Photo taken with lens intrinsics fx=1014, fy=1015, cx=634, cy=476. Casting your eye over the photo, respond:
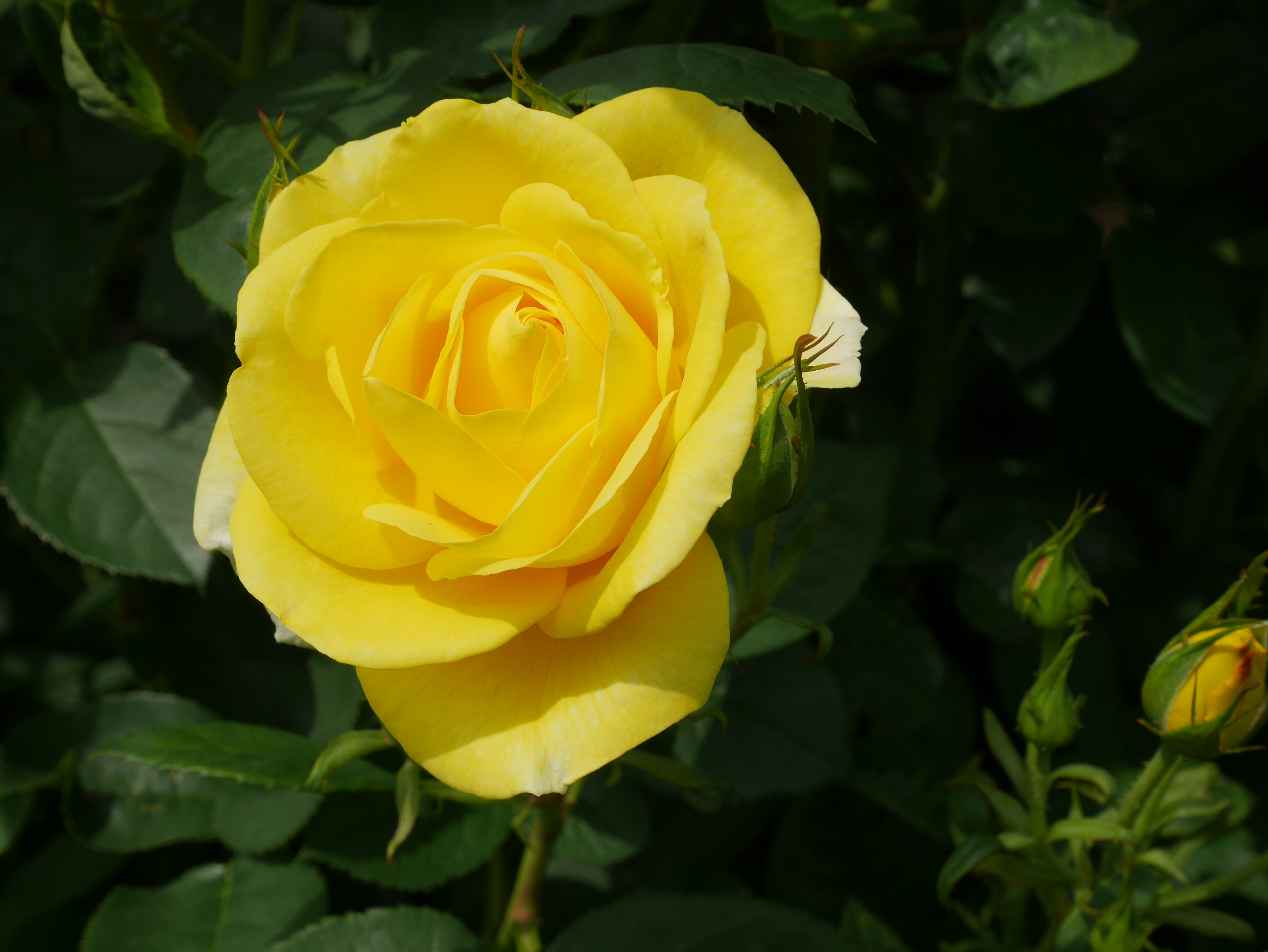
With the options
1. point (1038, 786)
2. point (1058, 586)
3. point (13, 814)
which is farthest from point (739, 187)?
point (13, 814)

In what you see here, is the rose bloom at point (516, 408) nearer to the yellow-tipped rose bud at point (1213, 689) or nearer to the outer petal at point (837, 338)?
the outer petal at point (837, 338)

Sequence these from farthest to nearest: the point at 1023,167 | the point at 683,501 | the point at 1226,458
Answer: the point at 1226,458 < the point at 1023,167 < the point at 683,501

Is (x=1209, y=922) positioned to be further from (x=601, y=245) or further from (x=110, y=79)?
(x=110, y=79)

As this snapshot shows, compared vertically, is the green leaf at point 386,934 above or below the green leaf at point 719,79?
below

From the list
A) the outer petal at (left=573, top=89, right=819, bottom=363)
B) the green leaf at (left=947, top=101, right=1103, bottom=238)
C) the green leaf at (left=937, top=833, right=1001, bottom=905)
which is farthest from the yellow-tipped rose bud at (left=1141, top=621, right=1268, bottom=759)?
the green leaf at (left=947, top=101, right=1103, bottom=238)

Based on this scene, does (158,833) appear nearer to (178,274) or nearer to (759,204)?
(178,274)

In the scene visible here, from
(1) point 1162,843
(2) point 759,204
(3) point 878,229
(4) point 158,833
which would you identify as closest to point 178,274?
(4) point 158,833

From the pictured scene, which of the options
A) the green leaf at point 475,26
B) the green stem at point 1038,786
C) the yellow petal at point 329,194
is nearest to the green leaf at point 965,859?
the green stem at point 1038,786
